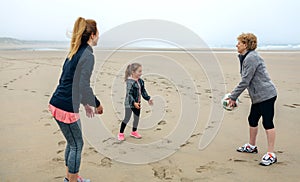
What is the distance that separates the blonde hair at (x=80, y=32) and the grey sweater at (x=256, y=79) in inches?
80.0

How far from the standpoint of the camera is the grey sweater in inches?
146

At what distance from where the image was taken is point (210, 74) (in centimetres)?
1198

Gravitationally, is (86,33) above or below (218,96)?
above

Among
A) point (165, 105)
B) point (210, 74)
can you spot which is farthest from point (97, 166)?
point (210, 74)

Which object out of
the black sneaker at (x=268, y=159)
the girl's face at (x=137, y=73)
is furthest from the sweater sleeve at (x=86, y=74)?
the black sneaker at (x=268, y=159)

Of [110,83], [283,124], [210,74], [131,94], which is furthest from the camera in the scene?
[210,74]

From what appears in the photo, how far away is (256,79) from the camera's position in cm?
378

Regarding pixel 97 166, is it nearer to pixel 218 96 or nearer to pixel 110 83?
pixel 218 96

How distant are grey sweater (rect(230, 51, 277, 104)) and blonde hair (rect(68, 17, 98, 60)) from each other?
2032 millimetres

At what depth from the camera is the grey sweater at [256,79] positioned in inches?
146

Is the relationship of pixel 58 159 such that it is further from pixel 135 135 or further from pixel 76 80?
pixel 76 80

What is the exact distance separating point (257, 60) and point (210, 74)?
8.36 m

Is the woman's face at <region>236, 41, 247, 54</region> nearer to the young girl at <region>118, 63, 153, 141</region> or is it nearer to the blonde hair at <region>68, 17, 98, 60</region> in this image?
the young girl at <region>118, 63, 153, 141</region>

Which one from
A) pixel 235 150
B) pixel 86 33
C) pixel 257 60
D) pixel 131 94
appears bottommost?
pixel 235 150
